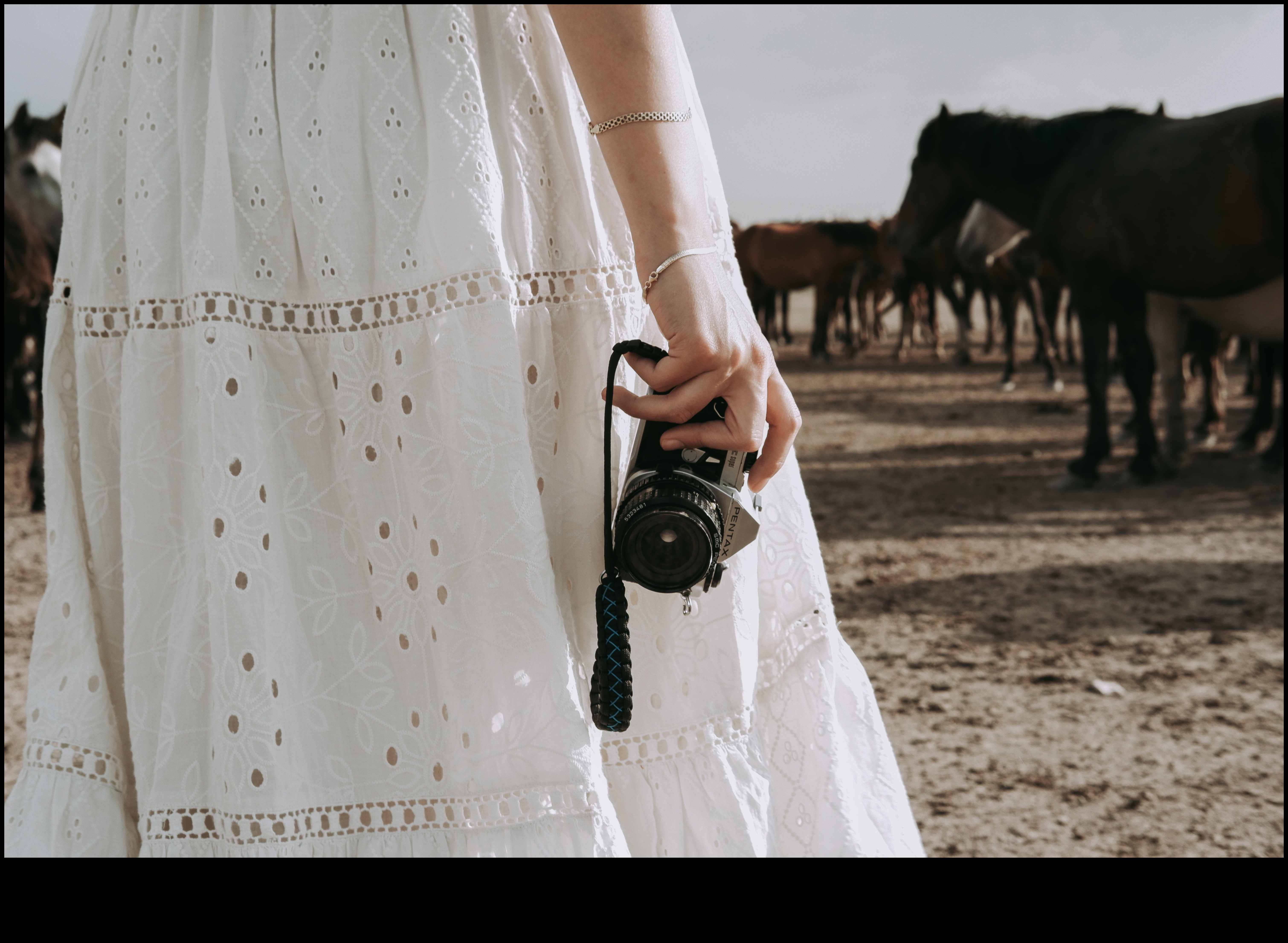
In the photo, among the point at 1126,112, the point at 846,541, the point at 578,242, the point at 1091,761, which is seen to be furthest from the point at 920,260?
the point at 578,242

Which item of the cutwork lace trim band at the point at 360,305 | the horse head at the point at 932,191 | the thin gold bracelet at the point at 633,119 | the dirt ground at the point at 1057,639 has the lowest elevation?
the dirt ground at the point at 1057,639

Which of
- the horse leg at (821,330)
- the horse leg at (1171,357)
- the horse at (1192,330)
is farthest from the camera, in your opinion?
the horse leg at (821,330)

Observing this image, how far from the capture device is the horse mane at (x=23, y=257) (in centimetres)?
526

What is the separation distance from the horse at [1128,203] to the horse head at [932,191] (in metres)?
0.01

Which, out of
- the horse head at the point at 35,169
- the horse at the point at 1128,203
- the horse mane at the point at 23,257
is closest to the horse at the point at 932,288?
the horse at the point at 1128,203

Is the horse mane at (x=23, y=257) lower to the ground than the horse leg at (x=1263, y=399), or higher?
higher

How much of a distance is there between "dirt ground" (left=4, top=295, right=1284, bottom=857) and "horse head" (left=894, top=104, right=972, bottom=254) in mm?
1619

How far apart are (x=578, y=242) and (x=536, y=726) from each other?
1.48ft

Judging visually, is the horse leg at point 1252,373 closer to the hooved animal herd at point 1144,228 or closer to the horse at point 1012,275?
the hooved animal herd at point 1144,228

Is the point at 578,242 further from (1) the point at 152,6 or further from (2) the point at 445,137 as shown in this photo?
(1) the point at 152,6

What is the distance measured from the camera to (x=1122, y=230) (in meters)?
4.96

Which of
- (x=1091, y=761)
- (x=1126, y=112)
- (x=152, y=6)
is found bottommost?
(x=1091, y=761)

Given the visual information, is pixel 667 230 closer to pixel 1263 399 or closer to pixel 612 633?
pixel 612 633

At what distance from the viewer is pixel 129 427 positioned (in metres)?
0.91
